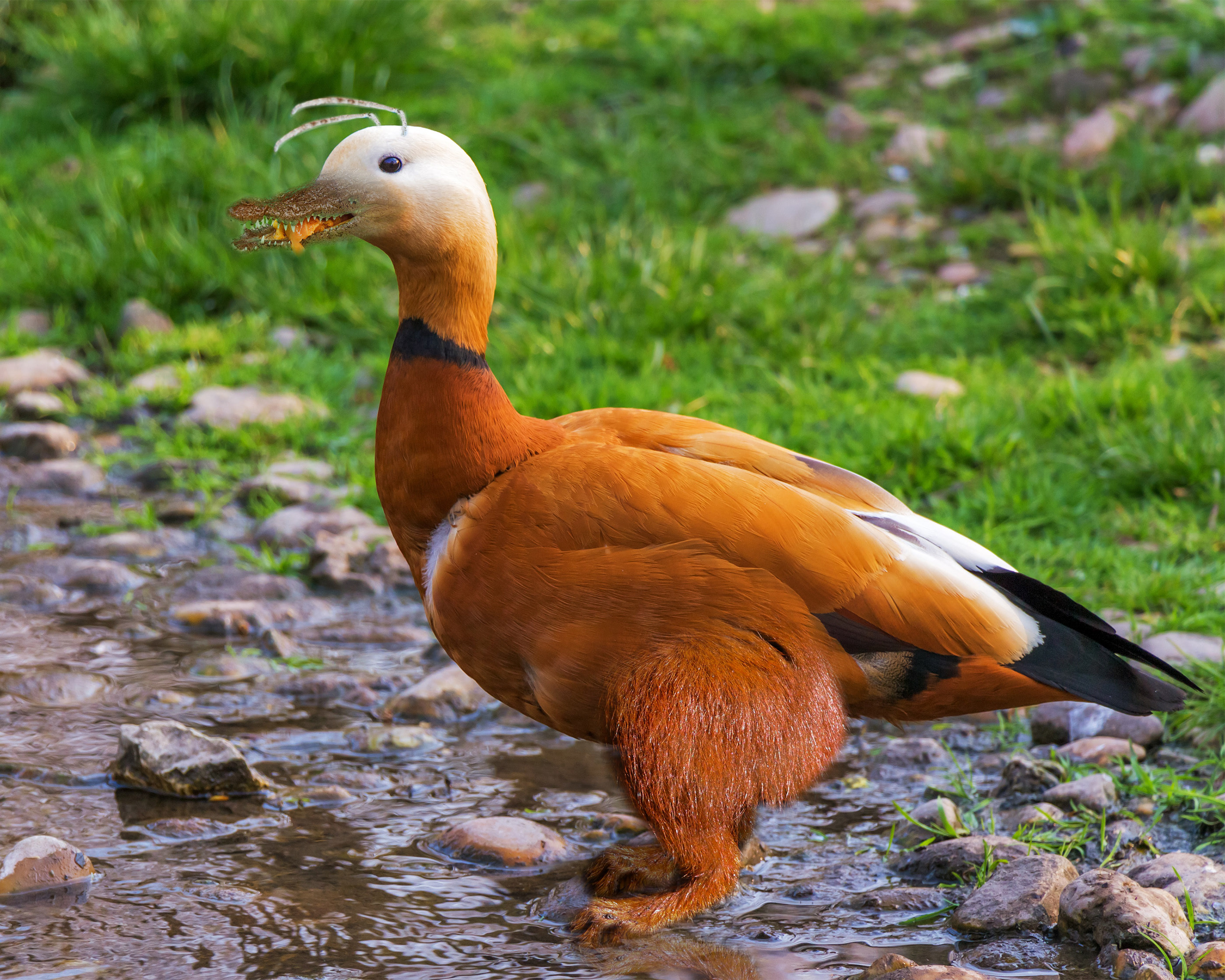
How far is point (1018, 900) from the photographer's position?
2281mm

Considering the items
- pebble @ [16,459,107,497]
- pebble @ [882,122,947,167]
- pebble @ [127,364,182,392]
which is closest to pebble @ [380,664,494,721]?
pebble @ [16,459,107,497]

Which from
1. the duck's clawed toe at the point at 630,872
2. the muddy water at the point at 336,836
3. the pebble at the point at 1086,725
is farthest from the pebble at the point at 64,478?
the pebble at the point at 1086,725

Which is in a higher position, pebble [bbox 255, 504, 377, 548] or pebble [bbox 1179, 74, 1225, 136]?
pebble [bbox 1179, 74, 1225, 136]

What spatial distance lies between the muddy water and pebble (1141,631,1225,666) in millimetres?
462

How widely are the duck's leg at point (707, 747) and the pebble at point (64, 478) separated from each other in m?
2.68

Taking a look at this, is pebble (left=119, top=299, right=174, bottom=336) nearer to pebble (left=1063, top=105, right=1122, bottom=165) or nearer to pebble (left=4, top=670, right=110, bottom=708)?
pebble (left=4, top=670, right=110, bottom=708)

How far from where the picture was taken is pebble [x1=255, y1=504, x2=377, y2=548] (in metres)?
3.95

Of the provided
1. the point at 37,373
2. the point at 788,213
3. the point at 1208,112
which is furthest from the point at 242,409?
the point at 1208,112

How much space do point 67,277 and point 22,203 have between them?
859 mm

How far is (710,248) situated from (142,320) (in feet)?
7.22

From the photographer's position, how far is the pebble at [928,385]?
4.50m

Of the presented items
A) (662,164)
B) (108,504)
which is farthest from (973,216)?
(108,504)

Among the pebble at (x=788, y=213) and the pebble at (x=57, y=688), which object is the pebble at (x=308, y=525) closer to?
the pebble at (x=57, y=688)

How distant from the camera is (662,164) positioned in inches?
244
